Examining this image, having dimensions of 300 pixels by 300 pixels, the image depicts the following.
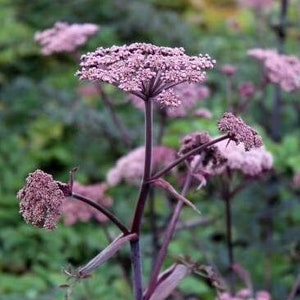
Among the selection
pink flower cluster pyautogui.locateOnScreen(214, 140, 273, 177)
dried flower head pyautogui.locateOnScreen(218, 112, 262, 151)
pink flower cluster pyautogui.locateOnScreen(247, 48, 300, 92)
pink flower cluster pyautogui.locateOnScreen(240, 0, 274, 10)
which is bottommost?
pink flower cluster pyautogui.locateOnScreen(240, 0, 274, 10)

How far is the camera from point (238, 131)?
116cm

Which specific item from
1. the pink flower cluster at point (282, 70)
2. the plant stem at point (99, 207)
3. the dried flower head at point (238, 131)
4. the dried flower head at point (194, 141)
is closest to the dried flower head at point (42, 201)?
the plant stem at point (99, 207)

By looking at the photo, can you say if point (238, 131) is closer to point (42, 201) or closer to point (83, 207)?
point (42, 201)

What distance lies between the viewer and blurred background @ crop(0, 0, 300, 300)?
8.67ft

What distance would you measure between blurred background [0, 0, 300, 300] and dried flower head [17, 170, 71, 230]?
18.6 inches

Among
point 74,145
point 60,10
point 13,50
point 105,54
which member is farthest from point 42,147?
point 105,54

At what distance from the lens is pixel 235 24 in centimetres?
429

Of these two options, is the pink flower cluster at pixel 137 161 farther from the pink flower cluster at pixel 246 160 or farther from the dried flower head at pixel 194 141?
the dried flower head at pixel 194 141

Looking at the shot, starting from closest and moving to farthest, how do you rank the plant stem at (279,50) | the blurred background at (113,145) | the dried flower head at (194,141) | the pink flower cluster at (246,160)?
the dried flower head at (194,141), the pink flower cluster at (246,160), the blurred background at (113,145), the plant stem at (279,50)

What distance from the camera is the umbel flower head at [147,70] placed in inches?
44.0

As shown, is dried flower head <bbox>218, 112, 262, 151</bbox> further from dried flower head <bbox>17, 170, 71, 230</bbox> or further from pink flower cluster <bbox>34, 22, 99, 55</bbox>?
pink flower cluster <bbox>34, 22, 99, 55</bbox>

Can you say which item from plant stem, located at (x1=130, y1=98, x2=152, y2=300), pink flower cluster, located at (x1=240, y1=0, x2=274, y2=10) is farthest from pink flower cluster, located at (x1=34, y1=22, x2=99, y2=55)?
pink flower cluster, located at (x1=240, y1=0, x2=274, y2=10)

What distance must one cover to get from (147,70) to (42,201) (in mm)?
251

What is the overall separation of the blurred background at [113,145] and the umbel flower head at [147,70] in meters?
0.52
